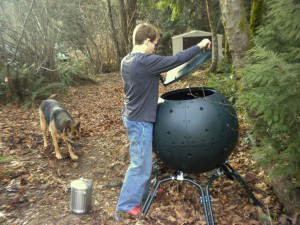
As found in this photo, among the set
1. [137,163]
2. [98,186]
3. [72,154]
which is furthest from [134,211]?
[72,154]

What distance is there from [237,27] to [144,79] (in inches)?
61.9

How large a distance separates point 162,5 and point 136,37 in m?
9.03

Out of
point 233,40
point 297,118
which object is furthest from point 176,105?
Answer: point 233,40

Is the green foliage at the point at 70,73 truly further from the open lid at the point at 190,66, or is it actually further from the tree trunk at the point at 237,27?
the open lid at the point at 190,66

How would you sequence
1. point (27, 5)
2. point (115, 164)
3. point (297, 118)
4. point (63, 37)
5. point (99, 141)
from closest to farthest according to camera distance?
point (297, 118), point (115, 164), point (99, 141), point (27, 5), point (63, 37)

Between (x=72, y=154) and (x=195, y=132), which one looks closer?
(x=195, y=132)

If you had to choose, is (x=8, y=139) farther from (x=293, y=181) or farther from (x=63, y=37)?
(x=63, y=37)

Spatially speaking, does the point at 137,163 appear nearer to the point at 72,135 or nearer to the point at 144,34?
the point at 144,34

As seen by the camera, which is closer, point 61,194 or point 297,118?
point 297,118

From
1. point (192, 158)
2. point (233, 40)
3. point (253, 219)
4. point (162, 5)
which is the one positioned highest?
point (162, 5)

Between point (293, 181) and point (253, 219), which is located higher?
point (293, 181)

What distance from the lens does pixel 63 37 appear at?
18.2m

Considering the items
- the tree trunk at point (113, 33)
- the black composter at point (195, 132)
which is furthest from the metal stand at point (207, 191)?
the tree trunk at point (113, 33)

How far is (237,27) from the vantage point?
4.46 meters
